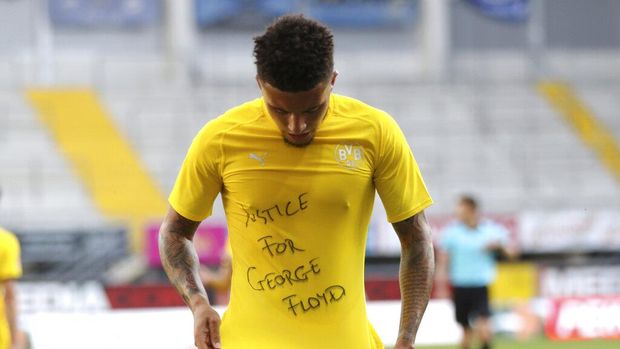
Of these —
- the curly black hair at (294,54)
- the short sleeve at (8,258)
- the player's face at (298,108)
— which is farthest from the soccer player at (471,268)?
the curly black hair at (294,54)

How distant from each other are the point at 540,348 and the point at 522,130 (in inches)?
449

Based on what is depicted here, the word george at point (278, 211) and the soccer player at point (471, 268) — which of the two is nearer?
the word george at point (278, 211)

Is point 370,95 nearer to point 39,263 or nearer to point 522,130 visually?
point 522,130

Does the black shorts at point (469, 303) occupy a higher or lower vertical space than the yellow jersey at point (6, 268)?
lower

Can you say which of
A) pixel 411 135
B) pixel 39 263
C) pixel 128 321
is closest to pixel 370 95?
pixel 411 135

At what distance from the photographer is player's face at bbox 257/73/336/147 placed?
12.6 ft

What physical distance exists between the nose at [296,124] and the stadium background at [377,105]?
11896 mm

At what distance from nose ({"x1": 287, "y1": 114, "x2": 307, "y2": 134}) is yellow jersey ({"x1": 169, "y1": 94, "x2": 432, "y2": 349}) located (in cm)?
15

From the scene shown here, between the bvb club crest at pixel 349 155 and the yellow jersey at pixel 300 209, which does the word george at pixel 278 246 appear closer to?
the yellow jersey at pixel 300 209

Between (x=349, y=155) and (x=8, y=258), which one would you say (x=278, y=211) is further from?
(x=8, y=258)

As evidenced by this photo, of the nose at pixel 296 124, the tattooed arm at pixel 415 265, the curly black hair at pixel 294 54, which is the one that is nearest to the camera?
the curly black hair at pixel 294 54

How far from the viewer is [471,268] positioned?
47.2 feet

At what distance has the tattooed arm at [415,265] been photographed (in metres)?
4.25

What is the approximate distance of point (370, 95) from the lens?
2791 cm
